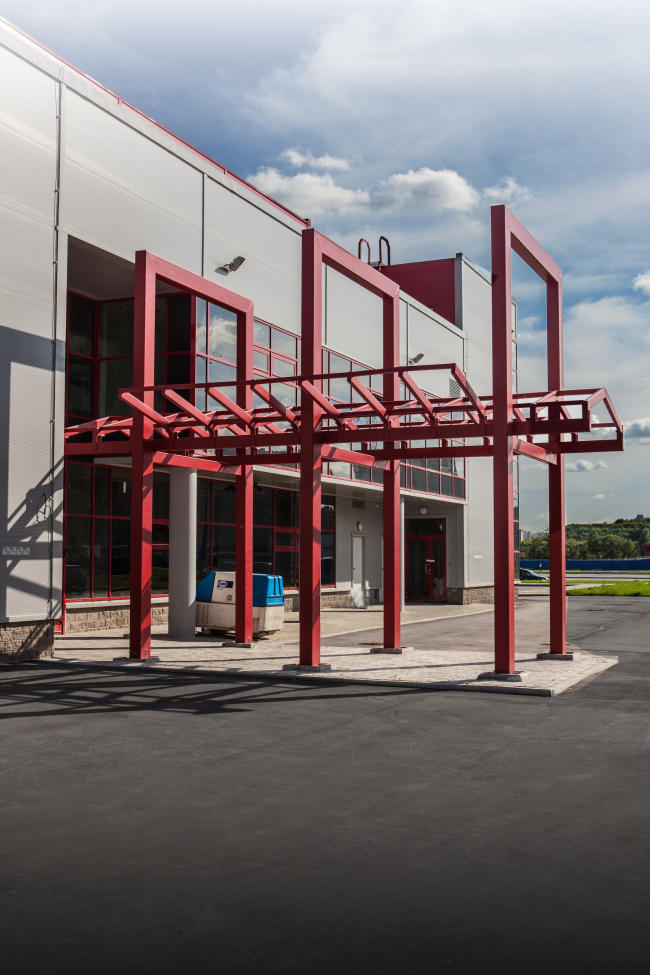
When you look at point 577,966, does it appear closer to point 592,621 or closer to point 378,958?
point 378,958

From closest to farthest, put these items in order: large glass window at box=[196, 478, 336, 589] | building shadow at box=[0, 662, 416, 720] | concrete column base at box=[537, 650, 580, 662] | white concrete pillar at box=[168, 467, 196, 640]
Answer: building shadow at box=[0, 662, 416, 720]
concrete column base at box=[537, 650, 580, 662]
white concrete pillar at box=[168, 467, 196, 640]
large glass window at box=[196, 478, 336, 589]

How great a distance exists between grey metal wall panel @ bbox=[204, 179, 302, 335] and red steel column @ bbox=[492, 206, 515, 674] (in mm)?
10324

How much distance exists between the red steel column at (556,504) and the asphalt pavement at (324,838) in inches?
201

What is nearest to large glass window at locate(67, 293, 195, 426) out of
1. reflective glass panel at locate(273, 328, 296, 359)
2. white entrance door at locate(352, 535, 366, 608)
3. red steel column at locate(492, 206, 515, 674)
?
reflective glass panel at locate(273, 328, 296, 359)

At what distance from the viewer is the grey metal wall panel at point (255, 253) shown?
73.8 feet

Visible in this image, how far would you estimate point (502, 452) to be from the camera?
13461mm

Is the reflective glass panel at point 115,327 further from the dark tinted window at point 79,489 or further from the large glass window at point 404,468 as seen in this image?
the large glass window at point 404,468

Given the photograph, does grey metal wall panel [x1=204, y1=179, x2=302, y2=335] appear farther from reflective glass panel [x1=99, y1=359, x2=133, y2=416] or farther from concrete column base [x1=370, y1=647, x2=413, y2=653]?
concrete column base [x1=370, y1=647, x2=413, y2=653]

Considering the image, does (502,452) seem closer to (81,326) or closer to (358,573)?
(81,326)

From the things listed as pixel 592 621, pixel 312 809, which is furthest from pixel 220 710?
pixel 592 621

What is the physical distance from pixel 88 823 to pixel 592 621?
22.0 metres

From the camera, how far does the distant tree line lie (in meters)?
126

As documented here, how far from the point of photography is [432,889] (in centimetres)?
491

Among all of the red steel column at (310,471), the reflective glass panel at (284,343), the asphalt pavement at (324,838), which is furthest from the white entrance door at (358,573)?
the asphalt pavement at (324,838)
